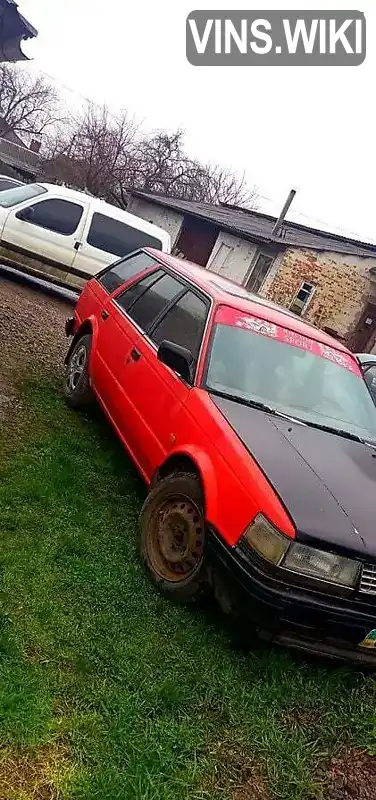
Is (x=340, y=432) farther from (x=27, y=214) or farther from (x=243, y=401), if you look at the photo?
(x=27, y=214)

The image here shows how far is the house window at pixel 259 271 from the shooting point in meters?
22.8

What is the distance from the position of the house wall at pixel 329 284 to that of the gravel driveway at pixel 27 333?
13.5m

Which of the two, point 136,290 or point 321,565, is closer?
point 321,565

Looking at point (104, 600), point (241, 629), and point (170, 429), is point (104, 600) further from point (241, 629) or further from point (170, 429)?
point (170, 429)

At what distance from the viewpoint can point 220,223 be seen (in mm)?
22906

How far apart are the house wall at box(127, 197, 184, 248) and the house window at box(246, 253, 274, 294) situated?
4.51 meters

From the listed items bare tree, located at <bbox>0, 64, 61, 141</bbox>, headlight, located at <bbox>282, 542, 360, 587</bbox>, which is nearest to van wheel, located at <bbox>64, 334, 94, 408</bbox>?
headlight, located at <bbox>282, 542, 360, 587</bbox>

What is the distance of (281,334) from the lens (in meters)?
4.41

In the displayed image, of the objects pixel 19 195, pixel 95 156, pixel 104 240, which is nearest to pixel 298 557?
pixel 104 240

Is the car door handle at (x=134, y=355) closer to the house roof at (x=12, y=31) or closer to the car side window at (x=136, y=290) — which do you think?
the car side window at (x=136, y=290)

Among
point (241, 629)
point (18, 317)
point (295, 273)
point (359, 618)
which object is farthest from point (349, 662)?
point (295, 273)

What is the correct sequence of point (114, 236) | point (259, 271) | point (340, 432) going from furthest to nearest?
1. point (259, 271)
2. point (114, 236)
3. point (340, 432)

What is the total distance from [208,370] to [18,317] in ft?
15.7

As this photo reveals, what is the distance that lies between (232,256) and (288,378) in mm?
20300
